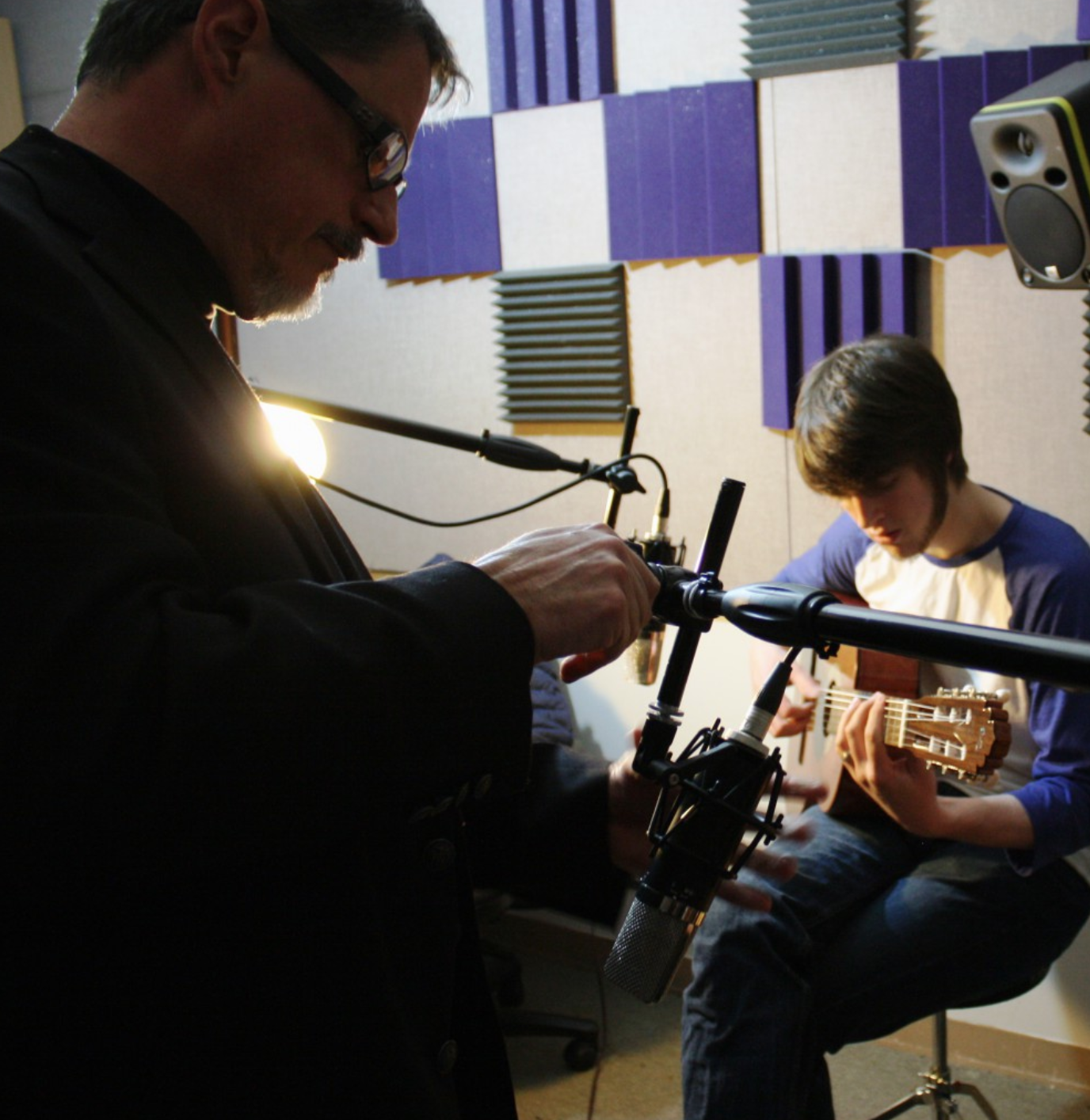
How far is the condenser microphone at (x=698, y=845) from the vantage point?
85cm

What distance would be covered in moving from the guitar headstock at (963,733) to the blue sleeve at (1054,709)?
0.35ft

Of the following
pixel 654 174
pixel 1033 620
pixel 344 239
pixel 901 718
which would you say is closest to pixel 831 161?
pixel 654 174

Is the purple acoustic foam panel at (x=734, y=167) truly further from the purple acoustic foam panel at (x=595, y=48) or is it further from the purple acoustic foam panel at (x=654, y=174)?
the purple acoustic foam panel at (x=595, y=48)

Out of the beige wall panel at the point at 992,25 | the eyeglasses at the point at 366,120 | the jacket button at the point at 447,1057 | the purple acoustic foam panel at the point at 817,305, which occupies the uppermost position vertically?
the beige wall panel at the point at 992,25

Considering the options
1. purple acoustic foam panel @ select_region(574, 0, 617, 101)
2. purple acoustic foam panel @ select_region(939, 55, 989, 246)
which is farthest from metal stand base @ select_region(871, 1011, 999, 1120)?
purple acoustic foam panel @ select_region(574, 0, 617, 101)

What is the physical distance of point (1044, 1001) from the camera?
2.75 meters

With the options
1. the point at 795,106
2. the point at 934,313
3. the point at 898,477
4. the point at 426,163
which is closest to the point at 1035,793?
the point at 898,477

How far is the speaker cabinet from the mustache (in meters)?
1.01

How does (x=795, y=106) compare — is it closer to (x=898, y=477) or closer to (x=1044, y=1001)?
(x=898, y=477)

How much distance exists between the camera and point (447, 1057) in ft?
3.24

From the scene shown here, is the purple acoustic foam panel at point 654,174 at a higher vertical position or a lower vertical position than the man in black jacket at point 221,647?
higher

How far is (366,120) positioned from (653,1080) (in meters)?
2.47

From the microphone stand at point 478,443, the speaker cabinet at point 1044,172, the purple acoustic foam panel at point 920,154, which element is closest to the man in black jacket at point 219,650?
the microphone stand at point 478,443

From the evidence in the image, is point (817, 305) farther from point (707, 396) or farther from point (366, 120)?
point (366, 120)
